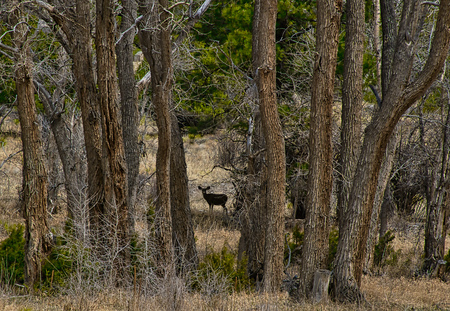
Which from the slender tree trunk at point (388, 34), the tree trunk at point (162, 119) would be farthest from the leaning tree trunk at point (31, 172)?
the slender tree trunk at point (388, 34)

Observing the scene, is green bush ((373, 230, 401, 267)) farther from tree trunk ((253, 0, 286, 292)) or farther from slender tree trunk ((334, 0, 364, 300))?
tree trunk ((253, 0, 286, 292))

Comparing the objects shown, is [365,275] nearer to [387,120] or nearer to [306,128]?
[306,128]

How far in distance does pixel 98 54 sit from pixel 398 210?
12618 millimetres

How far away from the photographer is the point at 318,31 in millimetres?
7340

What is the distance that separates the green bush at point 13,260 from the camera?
297 inches

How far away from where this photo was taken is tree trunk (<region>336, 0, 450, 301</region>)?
6.35 m

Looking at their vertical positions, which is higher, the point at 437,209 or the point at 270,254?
the point at 437,209

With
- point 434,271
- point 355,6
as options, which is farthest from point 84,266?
point 434,271

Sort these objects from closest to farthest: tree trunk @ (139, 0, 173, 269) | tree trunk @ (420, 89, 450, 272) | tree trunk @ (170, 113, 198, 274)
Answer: tree trunk @ (139, 0, 173, 269), tree trunk @ (170, 113, 198, 274), tree trunk @ (420, 89, 450, 272)

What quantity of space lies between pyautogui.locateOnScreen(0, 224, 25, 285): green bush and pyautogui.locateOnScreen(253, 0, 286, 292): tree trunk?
4.22 m

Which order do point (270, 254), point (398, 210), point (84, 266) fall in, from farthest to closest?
point (398, 210)
point (270, 254)
point (84, 266)

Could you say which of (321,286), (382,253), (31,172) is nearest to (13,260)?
(31,172)

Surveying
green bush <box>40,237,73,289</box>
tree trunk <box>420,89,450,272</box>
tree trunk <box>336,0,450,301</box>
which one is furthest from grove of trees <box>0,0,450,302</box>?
tree trunk <box>420,89,450,272</box>

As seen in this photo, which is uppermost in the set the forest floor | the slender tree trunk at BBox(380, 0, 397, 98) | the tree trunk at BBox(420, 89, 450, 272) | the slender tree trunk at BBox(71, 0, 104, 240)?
the slender tree trunk at BBox(380, 0, 397, 98)
